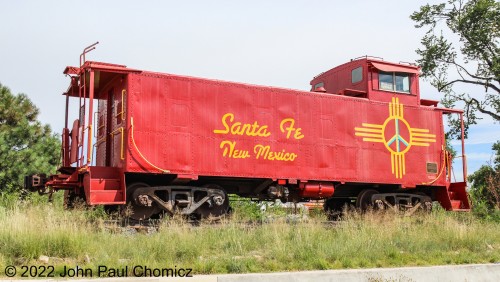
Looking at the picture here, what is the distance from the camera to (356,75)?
14.9 metres

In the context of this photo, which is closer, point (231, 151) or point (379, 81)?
point (231, 151)

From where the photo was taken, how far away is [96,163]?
44.4ft

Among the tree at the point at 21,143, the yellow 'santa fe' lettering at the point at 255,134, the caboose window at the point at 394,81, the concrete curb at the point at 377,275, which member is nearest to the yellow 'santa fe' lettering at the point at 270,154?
the yellow 'santa fe' lettering at the point at 255,134

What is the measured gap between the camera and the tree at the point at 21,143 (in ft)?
58.7

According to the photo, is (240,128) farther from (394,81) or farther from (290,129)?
(394,81)

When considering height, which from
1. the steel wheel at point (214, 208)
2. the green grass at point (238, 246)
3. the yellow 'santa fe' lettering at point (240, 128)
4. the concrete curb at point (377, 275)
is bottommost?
the concrete curb at point (377, 275)

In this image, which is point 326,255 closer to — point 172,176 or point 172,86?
point 172,176

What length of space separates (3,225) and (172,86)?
496 centimetres

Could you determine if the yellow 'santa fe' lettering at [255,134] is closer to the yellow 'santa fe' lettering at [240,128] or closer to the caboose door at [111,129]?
the yellow 'santa fe' lettering at [240,128]

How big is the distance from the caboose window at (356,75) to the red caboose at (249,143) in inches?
1.1

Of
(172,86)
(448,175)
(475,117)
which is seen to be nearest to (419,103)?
(448,175)

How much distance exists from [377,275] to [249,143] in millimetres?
5586

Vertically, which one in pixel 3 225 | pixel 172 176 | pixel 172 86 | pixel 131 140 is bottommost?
pixel 3 225

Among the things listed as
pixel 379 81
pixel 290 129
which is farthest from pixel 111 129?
pixel 379 81
